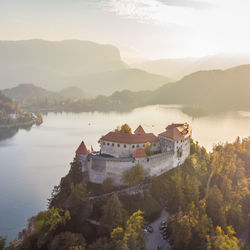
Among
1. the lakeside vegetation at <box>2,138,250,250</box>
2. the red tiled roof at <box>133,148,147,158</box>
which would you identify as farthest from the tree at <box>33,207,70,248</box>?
the red tiled roof at <box>133,148,147,158</box>

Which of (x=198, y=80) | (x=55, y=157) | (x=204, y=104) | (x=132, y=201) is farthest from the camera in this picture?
(x=198, y=80)

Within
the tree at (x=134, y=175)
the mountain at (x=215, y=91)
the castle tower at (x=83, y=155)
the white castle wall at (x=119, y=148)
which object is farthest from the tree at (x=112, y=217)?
the mountain at (x=215, y=91)

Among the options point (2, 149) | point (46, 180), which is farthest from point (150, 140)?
point (2, 149)

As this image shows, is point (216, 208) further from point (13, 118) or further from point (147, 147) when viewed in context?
point (13, 118)

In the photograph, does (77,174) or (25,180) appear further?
(25,180)

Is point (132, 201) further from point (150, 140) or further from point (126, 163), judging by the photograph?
point (150, 140)

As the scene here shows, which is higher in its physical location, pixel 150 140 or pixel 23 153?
pixel 150 140

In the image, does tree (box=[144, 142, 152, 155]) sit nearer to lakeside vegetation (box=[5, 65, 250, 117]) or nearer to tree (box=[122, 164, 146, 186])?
tree (box=[122, 164, 146, 186])

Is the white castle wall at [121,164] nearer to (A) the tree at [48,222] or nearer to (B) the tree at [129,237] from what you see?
(A) the tree at [48,222]

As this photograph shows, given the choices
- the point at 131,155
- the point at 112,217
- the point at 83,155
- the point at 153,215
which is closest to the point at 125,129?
the point at 131,155
